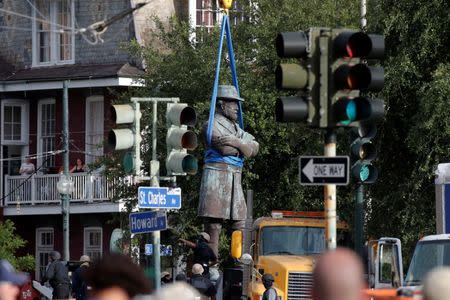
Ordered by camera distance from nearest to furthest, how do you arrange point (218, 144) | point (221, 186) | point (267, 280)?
point (267, 280), point (218, 144), point (221, 186)

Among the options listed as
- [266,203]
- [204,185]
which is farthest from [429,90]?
[266,203]

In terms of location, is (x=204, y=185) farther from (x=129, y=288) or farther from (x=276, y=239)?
(x=129, y=288)

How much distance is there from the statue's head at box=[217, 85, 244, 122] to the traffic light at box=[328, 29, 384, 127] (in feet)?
36.8

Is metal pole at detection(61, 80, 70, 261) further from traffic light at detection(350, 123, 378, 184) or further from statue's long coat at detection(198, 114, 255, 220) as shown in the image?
traffic light at detection(350, 123, 378, 184)

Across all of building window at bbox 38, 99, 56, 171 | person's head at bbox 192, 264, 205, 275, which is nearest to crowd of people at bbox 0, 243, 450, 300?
person's head at bbox 192, 264, 205, 275

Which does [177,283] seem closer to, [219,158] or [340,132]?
[219,158]

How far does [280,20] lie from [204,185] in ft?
41.3

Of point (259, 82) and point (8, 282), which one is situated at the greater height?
point (259, 82)

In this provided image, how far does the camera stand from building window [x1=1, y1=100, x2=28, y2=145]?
52.6 metres

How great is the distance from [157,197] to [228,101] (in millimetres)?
5440

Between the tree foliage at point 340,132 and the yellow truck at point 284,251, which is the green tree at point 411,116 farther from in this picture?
the yellow truck at point 284,251

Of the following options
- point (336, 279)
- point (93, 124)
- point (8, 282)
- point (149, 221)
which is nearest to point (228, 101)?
point (149, 221)

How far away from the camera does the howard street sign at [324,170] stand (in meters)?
15.1

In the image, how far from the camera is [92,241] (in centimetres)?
5144
